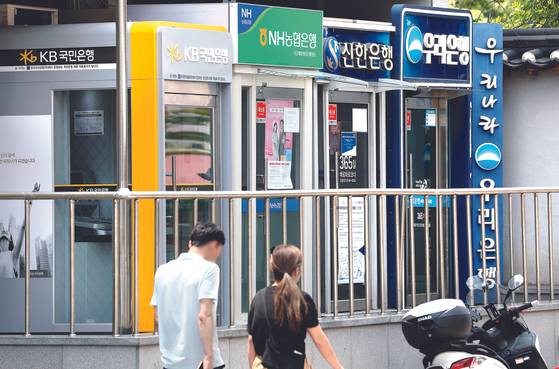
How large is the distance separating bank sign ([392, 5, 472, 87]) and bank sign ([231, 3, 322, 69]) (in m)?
1.71

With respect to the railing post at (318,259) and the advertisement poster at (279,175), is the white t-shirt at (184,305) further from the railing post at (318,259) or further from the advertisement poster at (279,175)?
the advertisement poster at (279,175)

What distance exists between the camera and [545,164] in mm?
15570

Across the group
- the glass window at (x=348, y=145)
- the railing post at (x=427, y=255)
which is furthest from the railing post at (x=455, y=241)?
the glass window at (x=348, y=145)

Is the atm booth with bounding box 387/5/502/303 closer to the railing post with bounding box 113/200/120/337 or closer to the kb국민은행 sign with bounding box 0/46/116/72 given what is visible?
the kb국민은행 sign with bounding box 0/46/116/72

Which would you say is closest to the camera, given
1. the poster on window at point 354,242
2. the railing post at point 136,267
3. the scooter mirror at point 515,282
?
the railing post at point 136,267

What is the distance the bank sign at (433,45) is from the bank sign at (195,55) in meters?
2.98

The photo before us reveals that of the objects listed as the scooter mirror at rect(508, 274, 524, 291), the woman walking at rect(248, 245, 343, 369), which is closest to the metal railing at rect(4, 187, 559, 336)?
the scooter mirror at rect(508, 274, 524, 291)

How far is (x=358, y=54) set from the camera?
45.6 feet

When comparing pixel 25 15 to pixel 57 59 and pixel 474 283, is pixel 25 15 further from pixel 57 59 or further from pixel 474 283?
pixel 474 283

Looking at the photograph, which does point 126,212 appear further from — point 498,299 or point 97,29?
point 498,299

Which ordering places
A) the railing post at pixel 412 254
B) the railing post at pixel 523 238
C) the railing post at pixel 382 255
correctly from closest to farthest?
the railing post at pixel 382 255, the railing post at pixel 412 254, the railing post at pixel 523 238

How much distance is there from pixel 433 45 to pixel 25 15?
15.2 ft

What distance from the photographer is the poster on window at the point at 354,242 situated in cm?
1170

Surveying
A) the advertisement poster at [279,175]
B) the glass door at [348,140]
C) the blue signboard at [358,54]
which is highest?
the blue signboard at [358,54]
